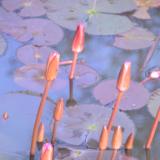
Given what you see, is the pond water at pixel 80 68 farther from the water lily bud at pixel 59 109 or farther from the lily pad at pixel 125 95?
the water lily bud at pixel 59 109

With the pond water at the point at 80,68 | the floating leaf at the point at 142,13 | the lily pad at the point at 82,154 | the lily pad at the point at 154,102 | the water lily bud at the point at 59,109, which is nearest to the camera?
the water lily bud at the point at 59,109

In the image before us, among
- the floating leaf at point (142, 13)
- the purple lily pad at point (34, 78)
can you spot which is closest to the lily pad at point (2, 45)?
the purple lily pad at point (34, 78)

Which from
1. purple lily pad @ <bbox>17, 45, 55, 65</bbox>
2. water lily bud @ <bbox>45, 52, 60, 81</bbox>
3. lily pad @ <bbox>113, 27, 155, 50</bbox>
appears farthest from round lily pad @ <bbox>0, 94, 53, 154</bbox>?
lily pad @ <bbox>113, 27, 155, 50</bbox>

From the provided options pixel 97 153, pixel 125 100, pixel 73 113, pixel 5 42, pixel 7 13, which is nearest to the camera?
pixel 97 153

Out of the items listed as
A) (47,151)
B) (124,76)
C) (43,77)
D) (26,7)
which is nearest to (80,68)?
(43,77)

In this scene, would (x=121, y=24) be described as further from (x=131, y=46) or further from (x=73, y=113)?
(x=73, y=113)

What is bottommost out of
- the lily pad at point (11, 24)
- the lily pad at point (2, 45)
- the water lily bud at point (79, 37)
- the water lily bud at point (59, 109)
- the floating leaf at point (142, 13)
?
the lily pad at point (2, 45)

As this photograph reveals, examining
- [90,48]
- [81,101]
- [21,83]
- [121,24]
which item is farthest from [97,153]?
[121,24]
